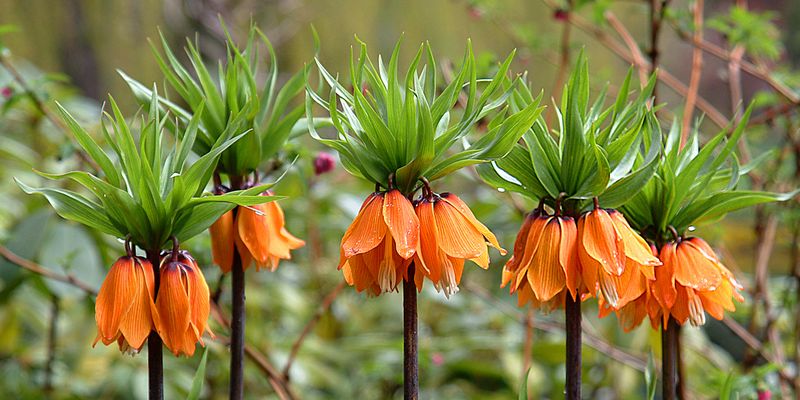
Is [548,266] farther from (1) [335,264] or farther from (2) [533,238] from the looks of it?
(1) [335,264]

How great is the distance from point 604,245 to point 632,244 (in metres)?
0.02

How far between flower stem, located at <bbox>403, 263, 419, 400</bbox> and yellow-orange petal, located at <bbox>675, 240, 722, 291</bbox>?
19 centimetres

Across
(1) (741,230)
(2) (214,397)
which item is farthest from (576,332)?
(1) (741,230)

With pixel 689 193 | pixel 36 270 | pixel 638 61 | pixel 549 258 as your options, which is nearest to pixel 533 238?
pixel 549 258

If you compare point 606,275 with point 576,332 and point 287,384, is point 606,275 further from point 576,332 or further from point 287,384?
point 287,384

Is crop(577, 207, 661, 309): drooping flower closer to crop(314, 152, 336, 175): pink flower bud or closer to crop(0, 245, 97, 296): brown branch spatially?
crop(314, 152, 336, 175): pink flower bud

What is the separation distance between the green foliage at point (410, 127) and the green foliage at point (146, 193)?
7cm

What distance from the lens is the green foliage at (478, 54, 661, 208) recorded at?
0.46 m

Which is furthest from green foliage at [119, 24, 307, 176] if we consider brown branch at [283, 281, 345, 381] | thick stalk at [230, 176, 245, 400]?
brown branch at [283, 281, 345, 381]

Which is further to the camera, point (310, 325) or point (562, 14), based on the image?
point (562, 14)

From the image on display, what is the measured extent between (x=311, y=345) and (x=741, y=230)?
157 cm

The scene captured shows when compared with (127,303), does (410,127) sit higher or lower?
higher

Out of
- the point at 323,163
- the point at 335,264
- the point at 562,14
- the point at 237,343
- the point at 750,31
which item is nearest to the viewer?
the point at 237,343

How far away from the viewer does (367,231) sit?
0.48 metres
